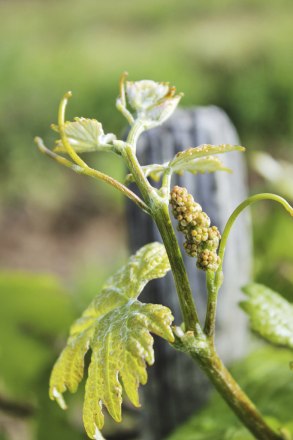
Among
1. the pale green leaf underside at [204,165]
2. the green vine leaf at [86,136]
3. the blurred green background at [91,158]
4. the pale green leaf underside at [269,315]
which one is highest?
the green vine leaf at [86,136]

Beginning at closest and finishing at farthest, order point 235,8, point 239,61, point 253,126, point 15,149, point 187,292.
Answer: point 187,292 < point 15,149 < point 253,126 < point 239,61 < point 235,8

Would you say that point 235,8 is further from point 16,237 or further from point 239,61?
point 16,237

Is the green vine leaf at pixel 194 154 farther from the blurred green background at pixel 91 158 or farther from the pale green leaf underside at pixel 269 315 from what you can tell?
the blurred green background at pixel 91 158

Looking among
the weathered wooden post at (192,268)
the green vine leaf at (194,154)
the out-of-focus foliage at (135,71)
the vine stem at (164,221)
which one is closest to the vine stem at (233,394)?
the vine stem at (164,221)

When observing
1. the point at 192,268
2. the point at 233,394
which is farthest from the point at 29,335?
the point at 233,394

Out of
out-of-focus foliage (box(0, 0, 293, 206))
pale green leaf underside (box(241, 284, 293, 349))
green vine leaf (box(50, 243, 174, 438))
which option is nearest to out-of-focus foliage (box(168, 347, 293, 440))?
pale green leaf underside (box(241, 284, 293, 349))

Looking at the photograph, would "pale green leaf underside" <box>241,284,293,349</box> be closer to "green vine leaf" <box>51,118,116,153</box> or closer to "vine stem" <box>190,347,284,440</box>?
"vine stem" <box>190,347,284,440</box>

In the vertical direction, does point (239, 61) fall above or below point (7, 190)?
above

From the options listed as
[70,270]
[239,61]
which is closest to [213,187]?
[70,270]
